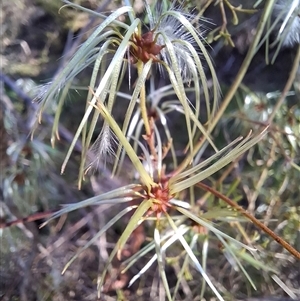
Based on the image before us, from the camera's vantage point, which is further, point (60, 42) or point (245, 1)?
point (60, 42)

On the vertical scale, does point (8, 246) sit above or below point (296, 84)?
below

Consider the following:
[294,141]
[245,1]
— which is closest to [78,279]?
[294,141]

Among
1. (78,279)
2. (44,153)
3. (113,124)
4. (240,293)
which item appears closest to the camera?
(113,124)

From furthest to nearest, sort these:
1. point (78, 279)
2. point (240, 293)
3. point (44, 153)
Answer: point (44, 153) → point (78, 279) → point (240, 293)

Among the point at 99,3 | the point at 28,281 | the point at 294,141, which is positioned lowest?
the point at 28,281

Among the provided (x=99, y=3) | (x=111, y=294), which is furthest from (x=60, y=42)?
(x=111, y=294)

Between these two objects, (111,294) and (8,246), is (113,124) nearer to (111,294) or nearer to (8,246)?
(111,294)

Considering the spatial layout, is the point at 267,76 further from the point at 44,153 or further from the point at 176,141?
the point at 44,153
